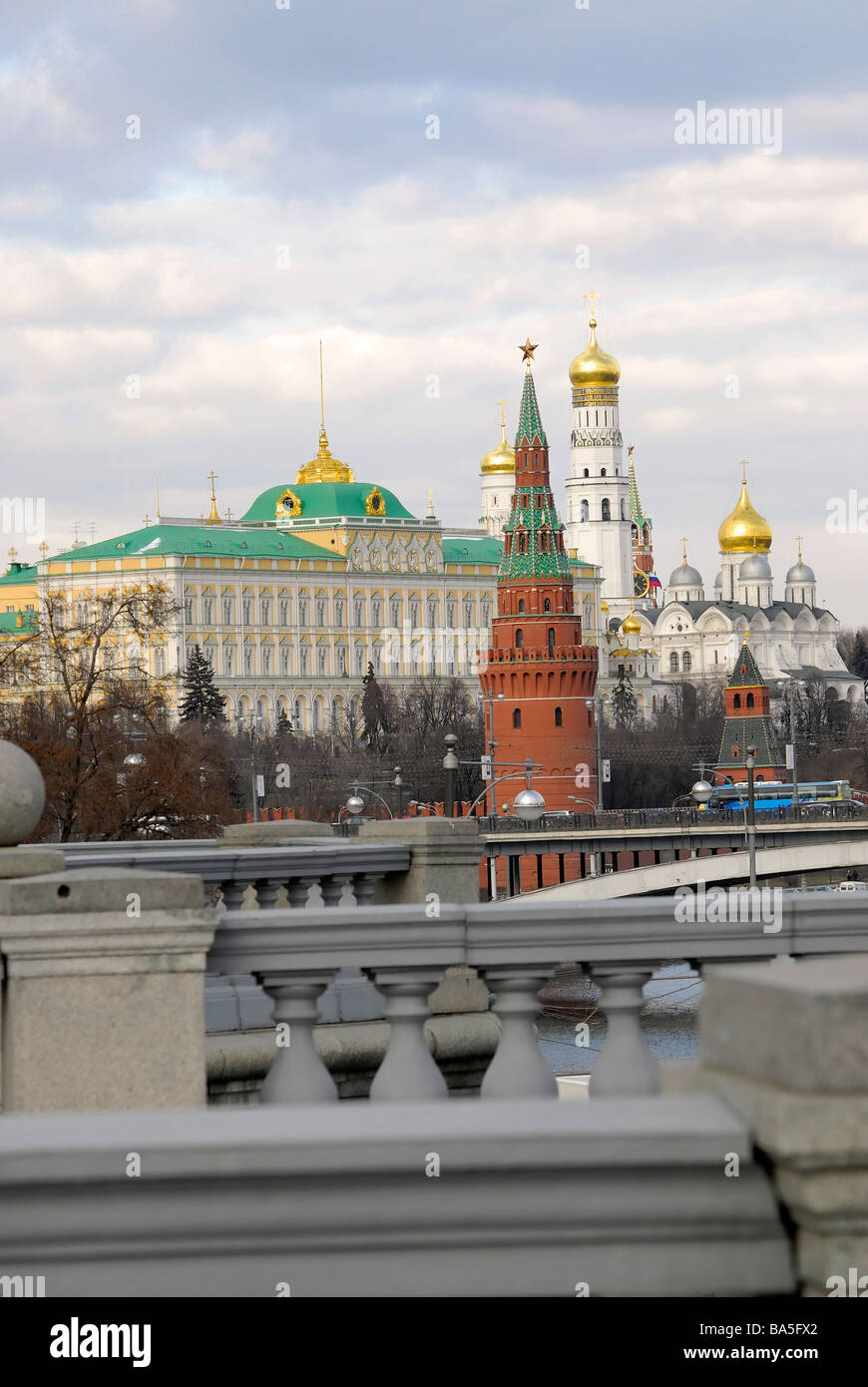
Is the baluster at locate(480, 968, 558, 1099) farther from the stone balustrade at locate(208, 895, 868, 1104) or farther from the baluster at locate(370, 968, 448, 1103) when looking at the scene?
the baluster at locate(370, 968, 448, 1103)

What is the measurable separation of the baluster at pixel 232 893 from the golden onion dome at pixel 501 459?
17473 cm

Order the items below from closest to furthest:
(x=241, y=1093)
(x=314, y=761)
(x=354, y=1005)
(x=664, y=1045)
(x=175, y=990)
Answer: (x=175, y=990) → (x=241, y=1093) → (x=354, y=1005) → (x=664, y=1045) → (x=314, y=761)

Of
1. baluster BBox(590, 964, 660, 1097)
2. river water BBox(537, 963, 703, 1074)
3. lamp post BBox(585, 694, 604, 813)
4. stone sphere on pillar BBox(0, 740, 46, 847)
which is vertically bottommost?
river water BBox(537, 963, 703, 1074)

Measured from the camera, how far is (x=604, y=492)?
18750cm

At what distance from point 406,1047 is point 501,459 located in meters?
181

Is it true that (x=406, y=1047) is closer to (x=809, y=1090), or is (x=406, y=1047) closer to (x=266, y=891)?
(x=809, y=1090)

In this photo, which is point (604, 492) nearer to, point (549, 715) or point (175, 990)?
point (549, 715)

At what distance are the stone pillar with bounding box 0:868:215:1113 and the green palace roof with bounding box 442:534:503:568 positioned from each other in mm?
154637

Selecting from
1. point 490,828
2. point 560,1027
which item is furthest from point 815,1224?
point 490,828

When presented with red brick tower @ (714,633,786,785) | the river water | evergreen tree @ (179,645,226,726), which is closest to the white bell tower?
evergreen tree @ (179,645,226,726)

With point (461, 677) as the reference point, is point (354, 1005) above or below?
below

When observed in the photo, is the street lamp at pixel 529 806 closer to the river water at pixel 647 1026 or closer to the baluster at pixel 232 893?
the river water at pixel 647 1026

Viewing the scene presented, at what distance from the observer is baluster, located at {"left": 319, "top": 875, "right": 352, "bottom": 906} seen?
8.55m

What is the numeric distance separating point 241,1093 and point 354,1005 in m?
0.69
